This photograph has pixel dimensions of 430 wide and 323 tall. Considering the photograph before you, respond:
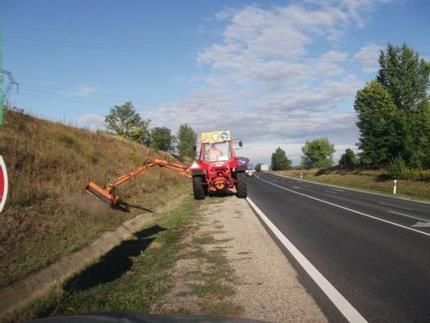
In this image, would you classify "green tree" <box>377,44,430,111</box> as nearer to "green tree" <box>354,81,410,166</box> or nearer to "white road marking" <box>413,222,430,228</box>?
"green tree" <box>354,81,410,166</box>

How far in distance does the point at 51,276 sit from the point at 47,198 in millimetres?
4604

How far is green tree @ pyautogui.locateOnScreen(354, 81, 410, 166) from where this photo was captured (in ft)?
182

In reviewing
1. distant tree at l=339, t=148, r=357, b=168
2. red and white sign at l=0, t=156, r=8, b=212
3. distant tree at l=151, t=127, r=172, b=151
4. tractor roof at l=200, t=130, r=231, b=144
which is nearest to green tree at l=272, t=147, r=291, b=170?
distant tree at l=339, t=148, r=357, b=168

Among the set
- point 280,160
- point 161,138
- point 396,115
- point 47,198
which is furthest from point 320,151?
point 47,198

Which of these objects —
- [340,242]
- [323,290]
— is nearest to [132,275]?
[323,290]

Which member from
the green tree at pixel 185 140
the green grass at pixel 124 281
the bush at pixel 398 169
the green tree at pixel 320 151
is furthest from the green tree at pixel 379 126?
Answer: the green tree at pixel 320 151

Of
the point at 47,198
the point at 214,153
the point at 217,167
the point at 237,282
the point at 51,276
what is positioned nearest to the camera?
the point at 237,282

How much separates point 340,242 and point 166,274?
4490 mm

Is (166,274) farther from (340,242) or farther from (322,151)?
(322,151)

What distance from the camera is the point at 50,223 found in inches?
376

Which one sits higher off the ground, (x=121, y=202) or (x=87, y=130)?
(x=87, y=130)

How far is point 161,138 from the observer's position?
77.5 metres

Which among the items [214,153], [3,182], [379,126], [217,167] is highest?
[379,126]

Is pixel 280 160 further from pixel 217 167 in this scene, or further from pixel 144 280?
pixel 144 280
